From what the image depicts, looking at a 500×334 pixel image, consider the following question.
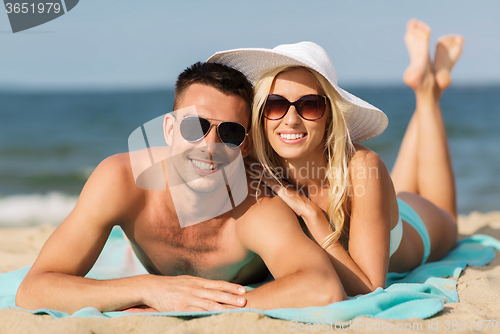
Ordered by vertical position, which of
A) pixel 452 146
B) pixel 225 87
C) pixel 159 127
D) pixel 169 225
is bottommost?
pixel 452 146

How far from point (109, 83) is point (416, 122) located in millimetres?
48138

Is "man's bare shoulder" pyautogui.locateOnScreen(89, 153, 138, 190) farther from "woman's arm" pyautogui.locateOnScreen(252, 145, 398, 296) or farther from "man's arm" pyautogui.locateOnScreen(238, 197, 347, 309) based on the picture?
"woman's arm" pyautogui.locateOnScreen(252, 145, 398, 296)

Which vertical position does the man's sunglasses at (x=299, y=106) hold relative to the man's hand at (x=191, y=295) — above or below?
above

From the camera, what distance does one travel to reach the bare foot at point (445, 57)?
5.32 metres

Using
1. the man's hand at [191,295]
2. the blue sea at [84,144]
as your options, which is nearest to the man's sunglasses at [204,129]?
the man's hand at [191,295]

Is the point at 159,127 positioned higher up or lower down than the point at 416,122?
Answer: higher up

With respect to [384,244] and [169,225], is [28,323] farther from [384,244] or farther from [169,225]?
[384,244]

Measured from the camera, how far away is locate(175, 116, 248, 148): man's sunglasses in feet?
9.32

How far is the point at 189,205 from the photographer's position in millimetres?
3059

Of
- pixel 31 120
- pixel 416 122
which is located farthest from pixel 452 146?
pixel 31 120

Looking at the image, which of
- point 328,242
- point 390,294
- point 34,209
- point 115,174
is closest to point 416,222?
point 328,242

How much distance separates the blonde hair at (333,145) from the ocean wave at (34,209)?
231 inches

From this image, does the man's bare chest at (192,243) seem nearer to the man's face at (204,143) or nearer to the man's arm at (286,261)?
the man's arm at (286,261)

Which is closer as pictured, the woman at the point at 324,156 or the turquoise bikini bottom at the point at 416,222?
the woman at the point at 324,156
